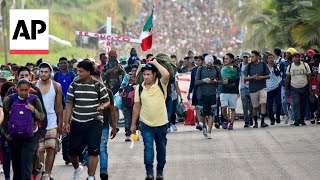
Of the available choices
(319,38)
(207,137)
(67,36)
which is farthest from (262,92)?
Answer: (67,36)

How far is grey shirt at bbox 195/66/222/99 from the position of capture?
22453mm

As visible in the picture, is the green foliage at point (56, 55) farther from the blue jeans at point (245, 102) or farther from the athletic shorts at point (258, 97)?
the athletic shorts at point (258, 97)

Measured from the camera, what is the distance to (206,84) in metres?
22.5

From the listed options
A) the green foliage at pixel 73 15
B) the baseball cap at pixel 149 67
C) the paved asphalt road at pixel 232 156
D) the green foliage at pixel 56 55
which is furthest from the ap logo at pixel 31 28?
the green foliage at pixel 73 15

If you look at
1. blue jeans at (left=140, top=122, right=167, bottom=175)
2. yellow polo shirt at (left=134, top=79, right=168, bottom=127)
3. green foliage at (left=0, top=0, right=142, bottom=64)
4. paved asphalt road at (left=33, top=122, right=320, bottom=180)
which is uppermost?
green foliage at (left=0, top=0, right=142, bottom=64)

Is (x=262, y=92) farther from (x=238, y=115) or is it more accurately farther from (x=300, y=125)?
(x=238, y=115)

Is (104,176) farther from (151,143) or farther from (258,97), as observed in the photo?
(258,97)

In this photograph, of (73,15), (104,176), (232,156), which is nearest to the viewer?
(104,176)

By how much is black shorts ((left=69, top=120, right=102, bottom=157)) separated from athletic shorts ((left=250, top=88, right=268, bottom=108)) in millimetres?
9937

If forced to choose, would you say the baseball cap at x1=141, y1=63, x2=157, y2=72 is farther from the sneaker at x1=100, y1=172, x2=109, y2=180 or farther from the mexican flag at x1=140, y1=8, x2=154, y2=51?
the mexican flag at x1=140, y1=8, x2=154, y2=51

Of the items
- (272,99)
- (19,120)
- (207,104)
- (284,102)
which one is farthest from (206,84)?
(19,120)

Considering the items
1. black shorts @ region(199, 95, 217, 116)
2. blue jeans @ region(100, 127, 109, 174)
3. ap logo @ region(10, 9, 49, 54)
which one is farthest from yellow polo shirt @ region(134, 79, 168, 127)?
ap logo @ region(10, 9, 49, 54)

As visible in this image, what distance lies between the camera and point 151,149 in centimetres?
1540

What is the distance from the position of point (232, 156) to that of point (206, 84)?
4.04 metres
